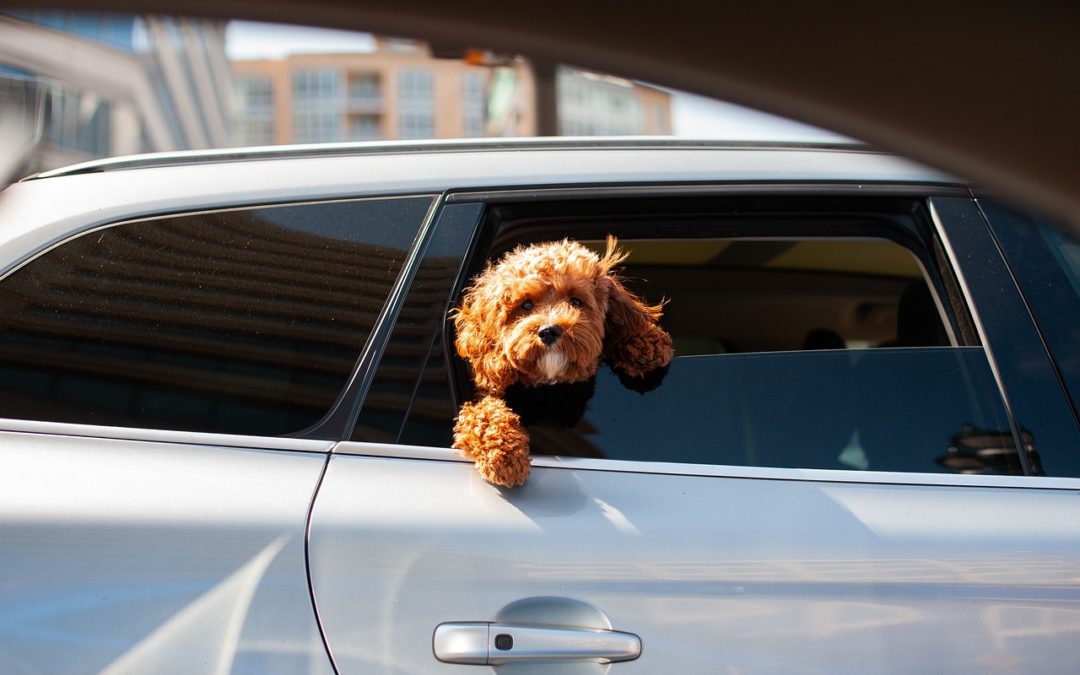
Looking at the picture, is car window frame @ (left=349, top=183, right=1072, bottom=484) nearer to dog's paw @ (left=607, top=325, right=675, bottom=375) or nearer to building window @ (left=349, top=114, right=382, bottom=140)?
dog's paw @ (left=607, top=325, right=675, bottom=375)

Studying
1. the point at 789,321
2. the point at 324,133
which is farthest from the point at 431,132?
the point at 789,321

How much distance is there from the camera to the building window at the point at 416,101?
79500 millimetres

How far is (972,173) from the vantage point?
0.82 metres

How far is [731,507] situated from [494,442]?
1.42 ft

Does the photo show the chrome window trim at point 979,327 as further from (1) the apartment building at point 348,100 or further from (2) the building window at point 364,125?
(2) the building window at point 364,125

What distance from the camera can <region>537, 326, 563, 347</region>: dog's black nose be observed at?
184cm

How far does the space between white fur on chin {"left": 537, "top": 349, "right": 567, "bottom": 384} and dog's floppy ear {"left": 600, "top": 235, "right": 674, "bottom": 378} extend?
0.15 metres

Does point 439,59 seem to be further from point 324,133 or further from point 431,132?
point 324,133

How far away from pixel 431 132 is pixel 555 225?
77028 millimetres

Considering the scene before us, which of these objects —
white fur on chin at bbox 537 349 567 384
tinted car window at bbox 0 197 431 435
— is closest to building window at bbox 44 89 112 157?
tinted car window at bbox 0 197 431 435

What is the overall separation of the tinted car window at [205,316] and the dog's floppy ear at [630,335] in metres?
0.43

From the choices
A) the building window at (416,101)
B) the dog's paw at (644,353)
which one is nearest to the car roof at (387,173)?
the dog's paw at (644,353)

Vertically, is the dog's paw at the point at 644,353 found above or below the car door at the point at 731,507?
above

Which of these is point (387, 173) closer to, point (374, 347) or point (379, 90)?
point (374, 347)
